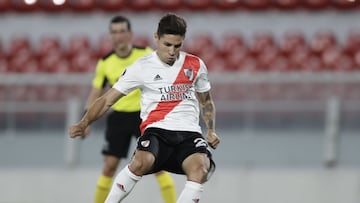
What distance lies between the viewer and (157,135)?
6461mm

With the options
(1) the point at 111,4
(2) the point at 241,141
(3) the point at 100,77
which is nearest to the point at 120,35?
(3) the point at 100,77

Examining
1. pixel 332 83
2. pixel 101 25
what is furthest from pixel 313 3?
pixel 332 83

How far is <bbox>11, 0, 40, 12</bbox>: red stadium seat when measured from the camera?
16.3 meters

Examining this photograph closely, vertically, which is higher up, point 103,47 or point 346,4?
point 346,4

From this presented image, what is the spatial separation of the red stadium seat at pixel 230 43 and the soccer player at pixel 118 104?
641cm

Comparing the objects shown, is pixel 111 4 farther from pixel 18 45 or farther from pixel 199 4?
pixel 18 45

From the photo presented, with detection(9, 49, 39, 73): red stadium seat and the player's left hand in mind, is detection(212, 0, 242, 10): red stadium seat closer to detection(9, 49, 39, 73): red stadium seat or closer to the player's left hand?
detection(9, 49, 39, 73): red stadium seat

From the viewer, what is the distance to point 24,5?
16.4 meters

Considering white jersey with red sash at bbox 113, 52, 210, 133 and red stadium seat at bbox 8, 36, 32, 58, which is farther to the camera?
red stadium seat at bbox 8, 36, 32, 58

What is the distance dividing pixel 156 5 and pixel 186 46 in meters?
1.40

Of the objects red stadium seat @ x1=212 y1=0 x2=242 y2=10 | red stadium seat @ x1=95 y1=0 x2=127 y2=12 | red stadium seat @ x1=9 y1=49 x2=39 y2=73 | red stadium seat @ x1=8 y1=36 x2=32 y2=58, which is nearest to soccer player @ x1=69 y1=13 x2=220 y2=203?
red stadium seat @ x1=9 y1=49 x2=39 y2=73

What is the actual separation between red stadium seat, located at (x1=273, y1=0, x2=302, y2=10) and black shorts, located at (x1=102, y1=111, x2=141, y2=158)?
7802 millimetres

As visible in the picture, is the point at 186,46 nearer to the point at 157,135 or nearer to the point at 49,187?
the point at 49,187

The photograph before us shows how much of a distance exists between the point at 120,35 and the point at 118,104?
611 millimetres
